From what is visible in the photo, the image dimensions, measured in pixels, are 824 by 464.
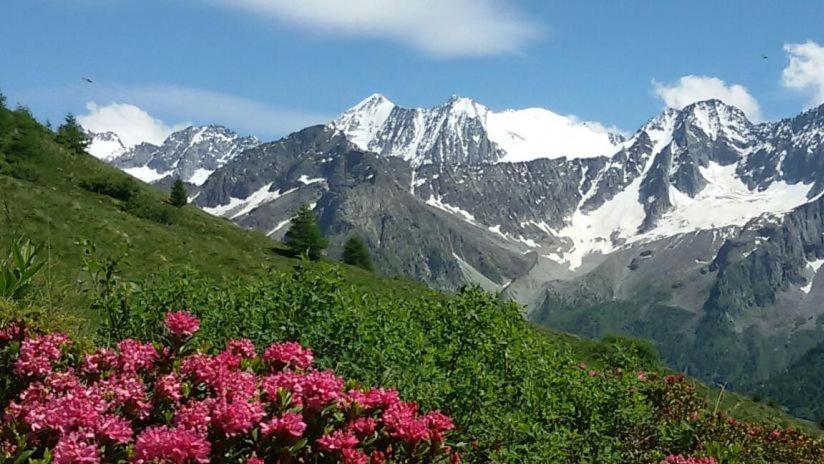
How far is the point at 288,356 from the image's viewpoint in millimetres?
6121

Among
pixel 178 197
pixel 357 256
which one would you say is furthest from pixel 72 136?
pixel 357 256

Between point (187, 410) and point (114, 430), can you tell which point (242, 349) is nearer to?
point (187, 410)

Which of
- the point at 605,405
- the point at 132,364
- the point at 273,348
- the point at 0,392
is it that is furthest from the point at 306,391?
the point at 605,405

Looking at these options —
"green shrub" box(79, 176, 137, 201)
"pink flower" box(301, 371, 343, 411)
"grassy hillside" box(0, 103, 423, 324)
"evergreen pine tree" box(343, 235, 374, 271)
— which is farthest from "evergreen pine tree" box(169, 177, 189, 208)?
"pink flower" box(301, 371, 343, 411)

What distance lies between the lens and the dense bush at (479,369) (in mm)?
7992

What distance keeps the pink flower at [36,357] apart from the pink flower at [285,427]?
2026 mm

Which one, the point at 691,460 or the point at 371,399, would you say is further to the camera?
the point at 691,460

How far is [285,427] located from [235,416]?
0.34m

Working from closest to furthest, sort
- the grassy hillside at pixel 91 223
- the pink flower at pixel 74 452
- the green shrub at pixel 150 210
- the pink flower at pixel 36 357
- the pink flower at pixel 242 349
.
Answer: the pink flower at pixel 74 452 < the pink flower at pixel 36 357 < the pink flower at pixel 242 349 < the grassy hillside at pixel 91 223 < the green shrub at pixel 150 210

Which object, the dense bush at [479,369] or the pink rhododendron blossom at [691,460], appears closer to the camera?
the pink rhododendron blossom at [691,460]

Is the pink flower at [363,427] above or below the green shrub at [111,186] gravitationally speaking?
below

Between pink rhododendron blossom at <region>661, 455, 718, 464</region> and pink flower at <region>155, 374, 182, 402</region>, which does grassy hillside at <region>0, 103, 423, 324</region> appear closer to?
pink flower at <region>155, 374, 182, 402</region>

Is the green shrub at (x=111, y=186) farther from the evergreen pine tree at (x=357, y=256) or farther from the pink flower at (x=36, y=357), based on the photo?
the pink flower at (x=36, y=357)

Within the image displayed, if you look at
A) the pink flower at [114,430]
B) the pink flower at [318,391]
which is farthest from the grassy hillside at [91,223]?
the pink flower at [318,391]
